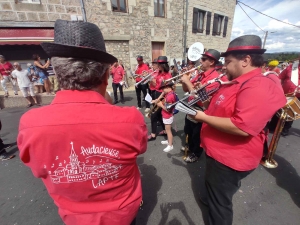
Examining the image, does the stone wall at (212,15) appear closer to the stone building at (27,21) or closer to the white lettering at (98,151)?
the stone building at (27,21)

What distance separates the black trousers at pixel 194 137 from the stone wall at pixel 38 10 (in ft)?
31.5

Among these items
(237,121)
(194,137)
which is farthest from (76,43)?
(194,137)

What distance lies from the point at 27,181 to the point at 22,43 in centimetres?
917

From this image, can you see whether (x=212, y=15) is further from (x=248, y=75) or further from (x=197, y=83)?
(x=248, y=75)

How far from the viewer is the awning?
8266 mm

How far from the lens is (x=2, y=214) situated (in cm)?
220

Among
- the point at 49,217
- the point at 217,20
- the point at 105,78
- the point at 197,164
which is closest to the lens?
the point at 105,78

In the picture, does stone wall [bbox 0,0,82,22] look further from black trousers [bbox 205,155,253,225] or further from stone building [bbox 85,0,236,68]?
black trousers [bbox 205,155,253,225]

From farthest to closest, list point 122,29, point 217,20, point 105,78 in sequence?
point 217,20, point 122,29, point 105,78

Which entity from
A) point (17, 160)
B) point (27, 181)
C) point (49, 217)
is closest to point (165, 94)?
point (49, 217)

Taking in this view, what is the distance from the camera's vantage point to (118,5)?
9.85 m

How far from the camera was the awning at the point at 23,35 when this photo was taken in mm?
8266

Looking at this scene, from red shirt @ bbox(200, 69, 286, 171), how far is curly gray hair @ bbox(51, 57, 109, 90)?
115 cm

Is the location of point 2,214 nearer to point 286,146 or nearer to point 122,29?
point 286,146
